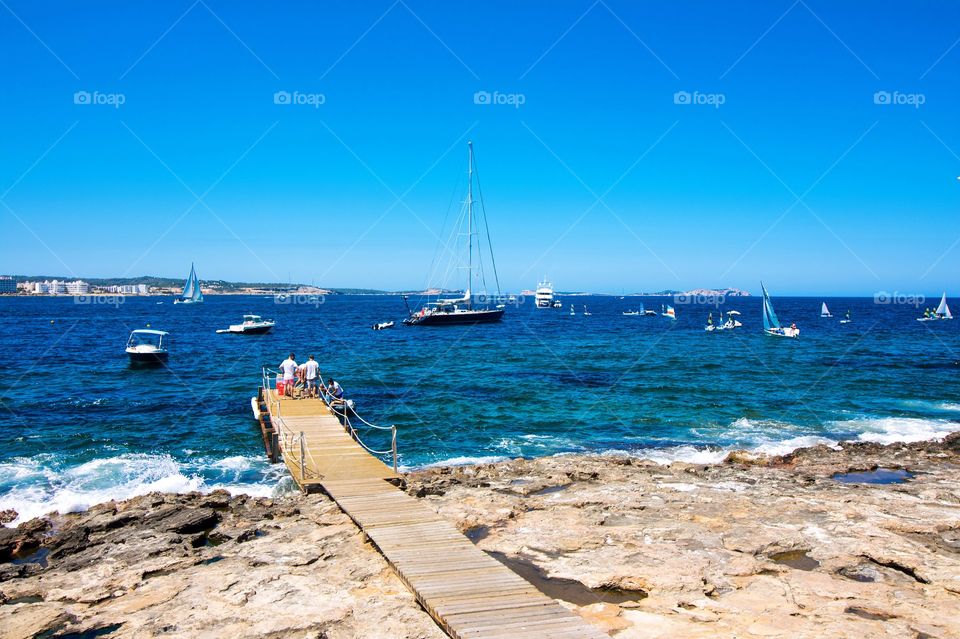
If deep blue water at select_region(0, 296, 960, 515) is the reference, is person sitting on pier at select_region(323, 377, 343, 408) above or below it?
above

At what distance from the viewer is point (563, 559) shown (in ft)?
33.6

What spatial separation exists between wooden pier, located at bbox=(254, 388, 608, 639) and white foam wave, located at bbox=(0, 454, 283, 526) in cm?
226

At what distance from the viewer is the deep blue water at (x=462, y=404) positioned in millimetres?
19734

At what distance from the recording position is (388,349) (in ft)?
180

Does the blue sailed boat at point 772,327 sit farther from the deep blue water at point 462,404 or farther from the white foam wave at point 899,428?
the white foam wave at point 899,428

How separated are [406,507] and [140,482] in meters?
9.99

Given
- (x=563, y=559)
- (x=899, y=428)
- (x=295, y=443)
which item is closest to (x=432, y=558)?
(x=563, y=559)

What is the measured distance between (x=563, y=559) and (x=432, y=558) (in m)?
2.24

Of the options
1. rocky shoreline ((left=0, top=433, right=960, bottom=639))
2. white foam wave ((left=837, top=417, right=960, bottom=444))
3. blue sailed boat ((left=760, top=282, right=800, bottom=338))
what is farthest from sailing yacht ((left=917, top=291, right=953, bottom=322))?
rocky shoreline ((left=0, top=433, right=960, bottom=639))

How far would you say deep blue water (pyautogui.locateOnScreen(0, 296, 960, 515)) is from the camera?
1973 cm

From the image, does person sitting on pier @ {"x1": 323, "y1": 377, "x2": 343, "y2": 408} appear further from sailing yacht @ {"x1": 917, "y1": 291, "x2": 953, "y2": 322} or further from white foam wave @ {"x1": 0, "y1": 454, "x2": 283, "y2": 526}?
sailing yacht @ {"x1": 917, "y1": 291, "x2": 953, "y2": 322}

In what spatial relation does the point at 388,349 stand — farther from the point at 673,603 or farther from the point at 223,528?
the point at 673,603

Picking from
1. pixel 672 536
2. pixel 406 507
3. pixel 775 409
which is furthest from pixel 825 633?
pixel 775 409

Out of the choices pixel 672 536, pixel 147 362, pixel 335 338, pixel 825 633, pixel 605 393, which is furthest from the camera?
pixel 335 338
